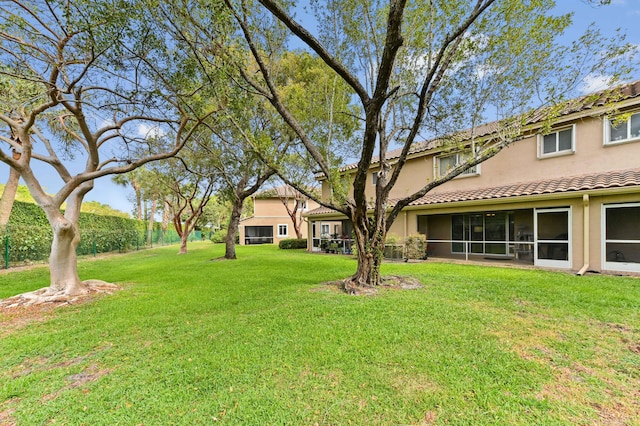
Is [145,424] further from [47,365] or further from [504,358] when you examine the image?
[504,358]

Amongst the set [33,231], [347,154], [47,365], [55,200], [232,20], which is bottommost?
[47,365]

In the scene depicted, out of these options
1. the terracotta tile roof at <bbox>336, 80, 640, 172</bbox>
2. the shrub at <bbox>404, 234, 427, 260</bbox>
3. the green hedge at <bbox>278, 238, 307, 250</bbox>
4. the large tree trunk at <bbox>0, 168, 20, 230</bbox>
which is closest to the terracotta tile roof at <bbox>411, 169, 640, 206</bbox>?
the shrub at <bbox>404, 234, 427, 260</bbox>

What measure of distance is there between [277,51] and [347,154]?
5.56 m

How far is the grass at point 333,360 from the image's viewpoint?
2719 mm

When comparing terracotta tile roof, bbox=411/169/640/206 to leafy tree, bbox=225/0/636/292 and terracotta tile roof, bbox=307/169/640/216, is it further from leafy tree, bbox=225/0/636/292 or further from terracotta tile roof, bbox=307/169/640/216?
leafy tree, bbox=225/0/636/292

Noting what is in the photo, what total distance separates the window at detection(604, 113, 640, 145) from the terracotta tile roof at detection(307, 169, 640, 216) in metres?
1.07

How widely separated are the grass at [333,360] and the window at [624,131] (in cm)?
565

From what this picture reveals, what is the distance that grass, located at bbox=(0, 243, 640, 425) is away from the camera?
2719 mm

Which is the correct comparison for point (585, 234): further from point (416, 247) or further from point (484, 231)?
point (416, 247)

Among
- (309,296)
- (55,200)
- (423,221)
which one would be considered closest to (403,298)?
(309,296)

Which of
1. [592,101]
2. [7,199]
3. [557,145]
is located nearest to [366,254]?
[592,101]

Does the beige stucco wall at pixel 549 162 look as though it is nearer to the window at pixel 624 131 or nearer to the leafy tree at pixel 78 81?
the window at pixel 624 131

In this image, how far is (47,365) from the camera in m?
3.74

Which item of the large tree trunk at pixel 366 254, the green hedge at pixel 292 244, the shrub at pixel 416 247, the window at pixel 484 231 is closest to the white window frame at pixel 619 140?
the window at pixel 484 231
